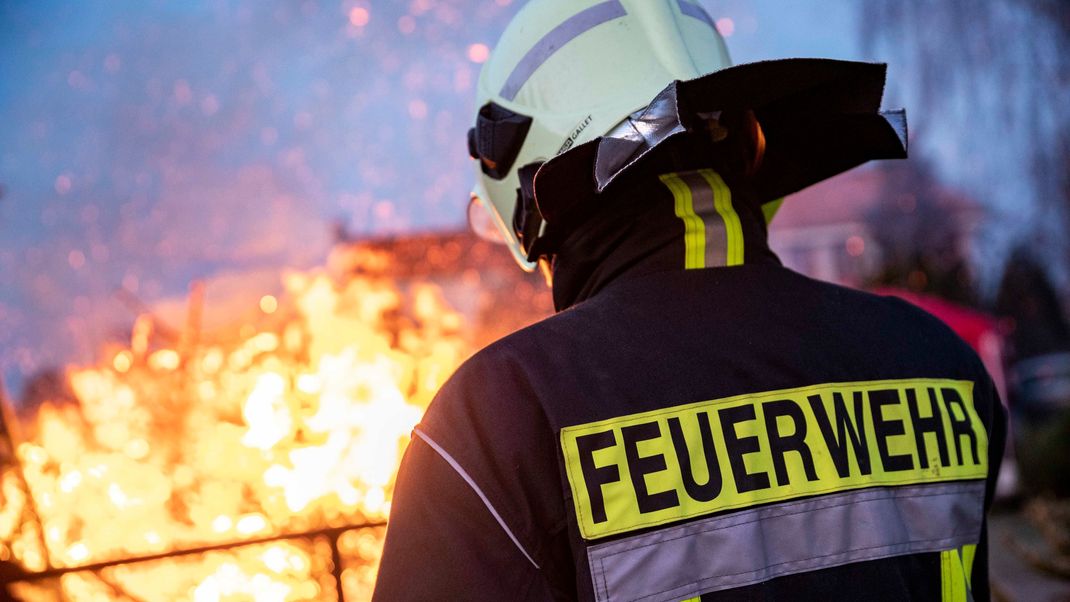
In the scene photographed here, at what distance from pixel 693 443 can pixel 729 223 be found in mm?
381

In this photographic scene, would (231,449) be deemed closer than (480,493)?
No

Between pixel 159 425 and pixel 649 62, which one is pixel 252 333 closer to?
pixel 159 425

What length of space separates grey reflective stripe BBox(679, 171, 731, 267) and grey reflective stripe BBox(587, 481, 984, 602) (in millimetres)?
388

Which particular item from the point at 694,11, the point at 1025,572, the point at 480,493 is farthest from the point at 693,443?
the point at 1025,572

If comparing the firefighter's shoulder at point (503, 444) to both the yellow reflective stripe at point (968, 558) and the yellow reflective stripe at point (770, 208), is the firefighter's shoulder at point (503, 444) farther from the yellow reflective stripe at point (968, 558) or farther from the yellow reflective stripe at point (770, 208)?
the yellow reflective stripe at point (770, 208)

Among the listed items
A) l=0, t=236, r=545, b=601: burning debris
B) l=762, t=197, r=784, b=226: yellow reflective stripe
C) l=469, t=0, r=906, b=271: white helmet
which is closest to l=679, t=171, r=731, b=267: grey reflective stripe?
l=469, t=0, r=906, b=271: white helmet

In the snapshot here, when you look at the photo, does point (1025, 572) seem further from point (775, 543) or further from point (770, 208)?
point (775, 543)

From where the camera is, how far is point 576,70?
165 cm

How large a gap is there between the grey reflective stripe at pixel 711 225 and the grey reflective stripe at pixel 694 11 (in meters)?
0.52

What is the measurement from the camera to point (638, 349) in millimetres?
1263

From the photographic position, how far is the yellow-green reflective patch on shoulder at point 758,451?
1.16 metres

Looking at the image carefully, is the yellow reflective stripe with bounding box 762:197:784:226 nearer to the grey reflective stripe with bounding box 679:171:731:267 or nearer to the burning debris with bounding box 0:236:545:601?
the grey reflective stripe with bounding box 679:171:731:267

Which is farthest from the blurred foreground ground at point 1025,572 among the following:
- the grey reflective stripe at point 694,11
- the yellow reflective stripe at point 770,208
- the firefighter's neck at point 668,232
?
the firefighter's neck at point 668,232

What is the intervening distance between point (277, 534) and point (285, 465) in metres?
2.50
